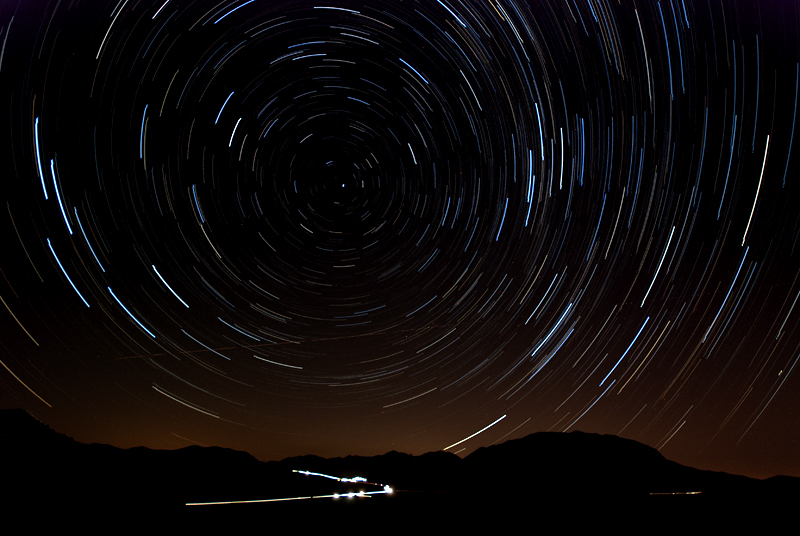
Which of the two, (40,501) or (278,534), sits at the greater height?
(40,501)

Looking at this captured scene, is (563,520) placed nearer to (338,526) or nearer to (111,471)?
(338,526)

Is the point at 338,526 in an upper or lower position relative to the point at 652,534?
upper

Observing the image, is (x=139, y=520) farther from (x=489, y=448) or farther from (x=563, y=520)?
(x=489, y=448)

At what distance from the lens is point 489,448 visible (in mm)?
89375

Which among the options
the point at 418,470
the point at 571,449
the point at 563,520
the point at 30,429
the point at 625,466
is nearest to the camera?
the point at 563,520

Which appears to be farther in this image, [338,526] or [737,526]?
[737,526]

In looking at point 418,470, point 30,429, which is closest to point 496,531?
point 418,470

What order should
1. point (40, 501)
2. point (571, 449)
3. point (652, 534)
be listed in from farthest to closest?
1. point (571, 449)
2. point (40, 501)
3. point (652, 534)

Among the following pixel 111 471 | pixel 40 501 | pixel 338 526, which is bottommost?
pixel 338 526

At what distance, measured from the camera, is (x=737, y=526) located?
35.7ft

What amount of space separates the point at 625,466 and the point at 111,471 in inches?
2663

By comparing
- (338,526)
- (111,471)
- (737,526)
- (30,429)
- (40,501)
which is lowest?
(737,526)

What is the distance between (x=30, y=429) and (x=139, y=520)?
57.5 m

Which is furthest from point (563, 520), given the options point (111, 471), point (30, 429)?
point (30, 429)
